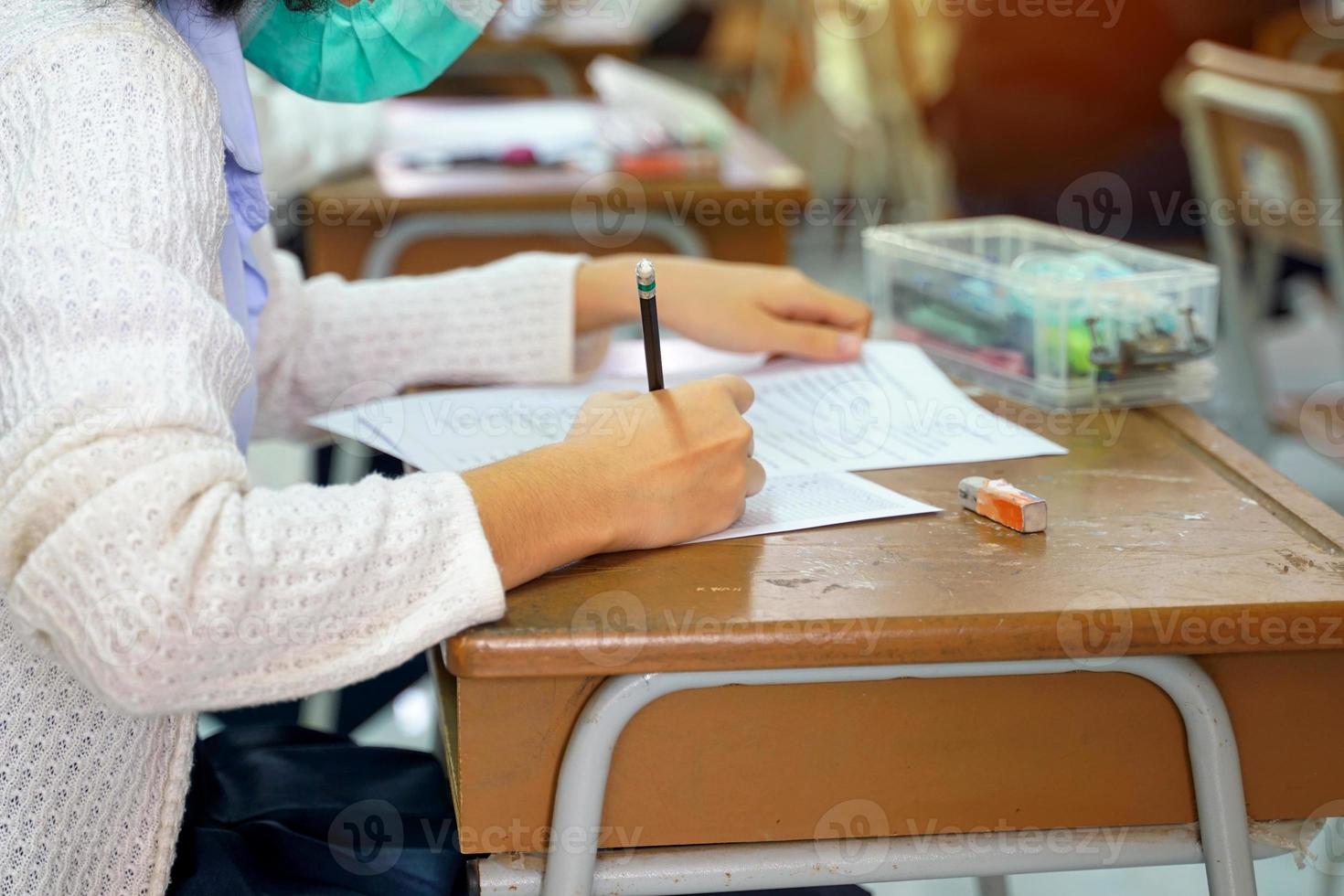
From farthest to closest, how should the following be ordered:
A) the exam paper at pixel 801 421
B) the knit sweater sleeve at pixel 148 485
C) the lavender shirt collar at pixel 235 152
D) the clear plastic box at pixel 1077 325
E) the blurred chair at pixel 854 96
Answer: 1. the blurred chair at pixel 854 96
2. the clear plastic box at pixel 1077 325
3. the exam paper at pixel 801 421
4. the lavender shirt collar at pixel 235 152
5. the knit sweater sleeve at pixel 148 485

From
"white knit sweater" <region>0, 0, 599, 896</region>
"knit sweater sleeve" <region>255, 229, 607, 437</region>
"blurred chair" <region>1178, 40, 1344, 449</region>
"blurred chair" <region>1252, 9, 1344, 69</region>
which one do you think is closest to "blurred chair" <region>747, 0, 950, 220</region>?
"blurred chair" <region>1252, 9, 1344, 69</region>

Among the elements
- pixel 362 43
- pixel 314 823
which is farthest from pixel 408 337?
pixel 314 823

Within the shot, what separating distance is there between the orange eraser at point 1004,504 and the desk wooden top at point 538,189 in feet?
3.45

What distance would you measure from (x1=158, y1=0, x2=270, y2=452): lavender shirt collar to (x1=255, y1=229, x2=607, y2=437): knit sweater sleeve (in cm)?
19

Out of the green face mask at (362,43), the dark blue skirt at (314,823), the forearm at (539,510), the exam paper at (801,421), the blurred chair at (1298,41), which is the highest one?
the green face mask at (362,43)

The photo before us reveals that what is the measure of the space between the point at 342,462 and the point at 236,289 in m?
1.30

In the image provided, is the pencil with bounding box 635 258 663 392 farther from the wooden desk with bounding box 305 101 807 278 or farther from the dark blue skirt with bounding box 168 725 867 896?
the wooden desk with bounding box 305 101 807 278

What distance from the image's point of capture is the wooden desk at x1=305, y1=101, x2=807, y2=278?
1.84 meters

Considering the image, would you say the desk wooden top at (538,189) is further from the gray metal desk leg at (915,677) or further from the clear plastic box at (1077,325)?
the gray metal desk leg at (915,677)

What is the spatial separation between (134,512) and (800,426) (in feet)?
1.66

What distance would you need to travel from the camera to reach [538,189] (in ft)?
6.15

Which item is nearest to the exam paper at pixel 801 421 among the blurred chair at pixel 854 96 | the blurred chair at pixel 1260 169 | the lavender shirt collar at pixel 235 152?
the lavender shirt collar at pixel 235 152

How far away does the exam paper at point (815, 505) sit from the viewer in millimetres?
828

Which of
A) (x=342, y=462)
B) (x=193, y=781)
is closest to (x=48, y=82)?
(x=193, y=781)
